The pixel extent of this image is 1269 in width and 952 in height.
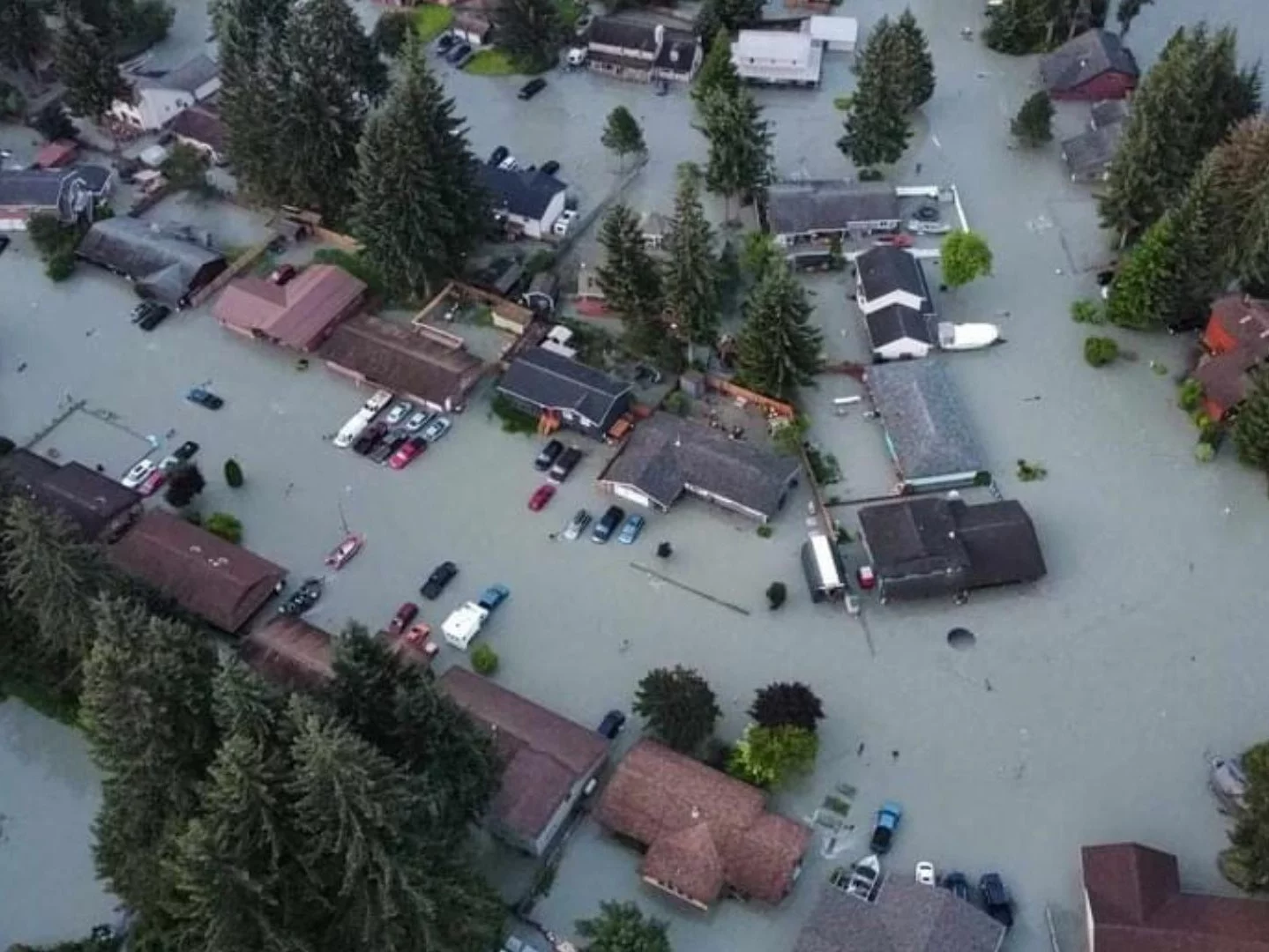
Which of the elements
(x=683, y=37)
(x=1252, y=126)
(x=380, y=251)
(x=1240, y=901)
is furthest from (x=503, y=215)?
(x=1240, y=901)

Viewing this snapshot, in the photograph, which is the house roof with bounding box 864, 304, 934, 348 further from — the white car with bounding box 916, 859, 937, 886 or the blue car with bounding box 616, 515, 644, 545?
the white car with bounding box 916, 859, 937, 886

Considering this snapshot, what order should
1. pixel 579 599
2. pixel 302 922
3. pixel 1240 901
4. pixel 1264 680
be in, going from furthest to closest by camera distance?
pixel 579 599 < pixel 1264 680 < pixel 1240 901 < pixel 302 922

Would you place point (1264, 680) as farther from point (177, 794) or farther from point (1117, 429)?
point (177, 794)

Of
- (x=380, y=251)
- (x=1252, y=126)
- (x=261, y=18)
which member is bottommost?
(x=380, y=251)

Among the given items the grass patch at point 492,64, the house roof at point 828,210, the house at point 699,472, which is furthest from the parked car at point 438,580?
the grass patch at point 492,64

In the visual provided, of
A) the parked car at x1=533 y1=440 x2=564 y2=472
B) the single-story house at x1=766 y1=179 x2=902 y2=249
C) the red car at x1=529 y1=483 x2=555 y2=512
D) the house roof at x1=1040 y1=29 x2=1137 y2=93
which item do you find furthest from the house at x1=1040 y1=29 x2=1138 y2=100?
the red car at x1=529 y1=483 x2=555 y2=512

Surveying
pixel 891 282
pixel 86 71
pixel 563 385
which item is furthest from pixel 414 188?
pixel 86 71
